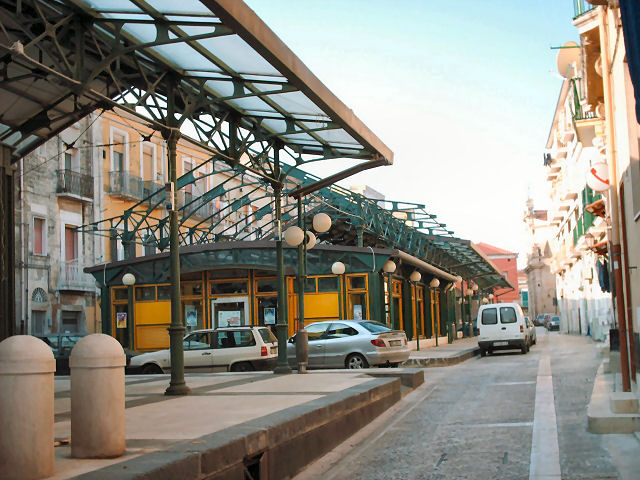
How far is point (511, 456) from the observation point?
8.54 metres

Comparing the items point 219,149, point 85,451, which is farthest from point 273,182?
point 85,451

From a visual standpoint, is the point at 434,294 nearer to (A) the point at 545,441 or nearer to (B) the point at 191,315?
(B) the point at 191,315

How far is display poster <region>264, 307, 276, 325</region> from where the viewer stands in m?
29.2

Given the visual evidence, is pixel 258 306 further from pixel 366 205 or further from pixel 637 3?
pixel 637 3

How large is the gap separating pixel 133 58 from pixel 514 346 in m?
22.1

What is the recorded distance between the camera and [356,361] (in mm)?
21234

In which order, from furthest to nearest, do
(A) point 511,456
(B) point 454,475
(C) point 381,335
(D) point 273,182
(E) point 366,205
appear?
(E) point 366,205, (C) point 381,335, (D) point 273,182, (A) point 511,456, (B) point 454,475

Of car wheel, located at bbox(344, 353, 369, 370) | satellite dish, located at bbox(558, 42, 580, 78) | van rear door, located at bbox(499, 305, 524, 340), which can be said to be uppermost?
satellite dish, located at bbox(558, 42, 580, 78)

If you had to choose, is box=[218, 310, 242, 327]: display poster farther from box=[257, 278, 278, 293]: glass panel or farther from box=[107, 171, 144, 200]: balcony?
box=[107, 171, 144, 200]: balcony

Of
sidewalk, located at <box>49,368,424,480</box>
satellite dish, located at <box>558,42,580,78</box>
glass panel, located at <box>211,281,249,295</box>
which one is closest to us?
sidewalk, located at <box>49,368,424,480</box>

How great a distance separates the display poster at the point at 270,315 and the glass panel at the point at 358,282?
2961 millimetres

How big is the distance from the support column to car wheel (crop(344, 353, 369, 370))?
34.7ft

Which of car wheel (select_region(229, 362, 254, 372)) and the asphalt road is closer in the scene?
the asphalt road

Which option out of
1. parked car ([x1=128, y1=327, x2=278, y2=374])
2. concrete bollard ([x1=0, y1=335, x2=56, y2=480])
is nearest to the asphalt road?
concrete bollard ([x1=0, y1=335, x2=56, y2=480])
